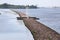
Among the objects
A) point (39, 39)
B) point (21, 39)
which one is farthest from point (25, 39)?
point (39, 39)

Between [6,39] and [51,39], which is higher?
[51,39]

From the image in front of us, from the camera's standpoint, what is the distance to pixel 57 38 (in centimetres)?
1678

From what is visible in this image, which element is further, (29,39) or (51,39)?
(29,39)

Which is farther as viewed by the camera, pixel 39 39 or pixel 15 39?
pixel 15 39

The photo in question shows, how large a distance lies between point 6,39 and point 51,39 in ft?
16.5

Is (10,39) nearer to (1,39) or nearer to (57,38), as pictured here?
(1,39)

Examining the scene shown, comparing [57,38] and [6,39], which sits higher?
[57,38]

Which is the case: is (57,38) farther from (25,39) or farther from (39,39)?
(25,39)

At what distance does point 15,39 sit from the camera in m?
19.6

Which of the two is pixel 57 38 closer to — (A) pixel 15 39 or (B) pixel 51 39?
(B) pixel 51 39

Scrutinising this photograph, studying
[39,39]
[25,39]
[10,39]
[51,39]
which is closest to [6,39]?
[10,39]

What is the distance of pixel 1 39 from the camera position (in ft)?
64.5

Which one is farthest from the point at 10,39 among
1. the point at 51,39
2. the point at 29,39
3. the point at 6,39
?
the point at 51,39

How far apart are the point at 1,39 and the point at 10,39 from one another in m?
0.70
